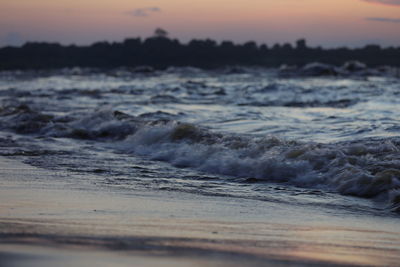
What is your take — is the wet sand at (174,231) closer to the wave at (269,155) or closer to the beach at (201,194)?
the beach at (201,194)

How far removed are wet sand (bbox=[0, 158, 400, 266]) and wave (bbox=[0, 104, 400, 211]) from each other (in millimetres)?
862

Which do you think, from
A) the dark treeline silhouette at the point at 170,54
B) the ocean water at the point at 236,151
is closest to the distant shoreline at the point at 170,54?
the dark treeline silhouette at the point at 170,54

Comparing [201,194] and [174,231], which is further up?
[174,231]

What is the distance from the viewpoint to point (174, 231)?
9.55 ft

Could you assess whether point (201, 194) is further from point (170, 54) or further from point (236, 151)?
point (170, 54)

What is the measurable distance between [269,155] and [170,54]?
64.4 m

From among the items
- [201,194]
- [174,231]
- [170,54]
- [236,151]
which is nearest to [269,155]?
[236,151]

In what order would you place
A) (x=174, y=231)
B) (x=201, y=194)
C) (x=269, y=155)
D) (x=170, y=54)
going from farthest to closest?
(x=170, y=54)
(x=269, y=155)
(x=201, y=194)
(x=174, y=231)

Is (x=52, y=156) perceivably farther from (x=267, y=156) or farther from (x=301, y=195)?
(x=301, y=195)

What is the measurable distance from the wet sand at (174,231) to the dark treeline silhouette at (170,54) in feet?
184

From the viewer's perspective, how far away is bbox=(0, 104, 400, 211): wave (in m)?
4.48

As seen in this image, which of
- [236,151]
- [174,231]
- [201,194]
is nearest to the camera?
[174,231]

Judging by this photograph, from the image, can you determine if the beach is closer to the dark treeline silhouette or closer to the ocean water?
the ocean water

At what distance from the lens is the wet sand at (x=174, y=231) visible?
2.38 metres
